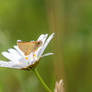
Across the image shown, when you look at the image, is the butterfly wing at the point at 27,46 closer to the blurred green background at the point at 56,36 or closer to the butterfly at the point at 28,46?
the butterfly at the point at 28,46

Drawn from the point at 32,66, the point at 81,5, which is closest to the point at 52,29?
the point at 81,5

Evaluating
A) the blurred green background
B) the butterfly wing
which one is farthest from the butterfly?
the blurred green background

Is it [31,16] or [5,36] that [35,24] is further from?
[5,36]

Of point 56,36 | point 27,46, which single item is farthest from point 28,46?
point 56,36

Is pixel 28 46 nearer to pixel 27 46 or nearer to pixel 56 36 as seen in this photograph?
pixel 27 46

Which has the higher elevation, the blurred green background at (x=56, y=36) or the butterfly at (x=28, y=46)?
the butterfly at (x=28, y=46)

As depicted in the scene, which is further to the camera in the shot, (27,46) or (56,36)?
(56,36)

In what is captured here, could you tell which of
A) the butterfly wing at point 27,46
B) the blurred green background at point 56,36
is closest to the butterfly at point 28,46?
the butterfly wing at point 27,46

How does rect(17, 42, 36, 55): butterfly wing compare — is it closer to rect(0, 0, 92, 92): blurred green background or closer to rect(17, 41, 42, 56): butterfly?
rect(17, 41, 42, 56): butterfly
